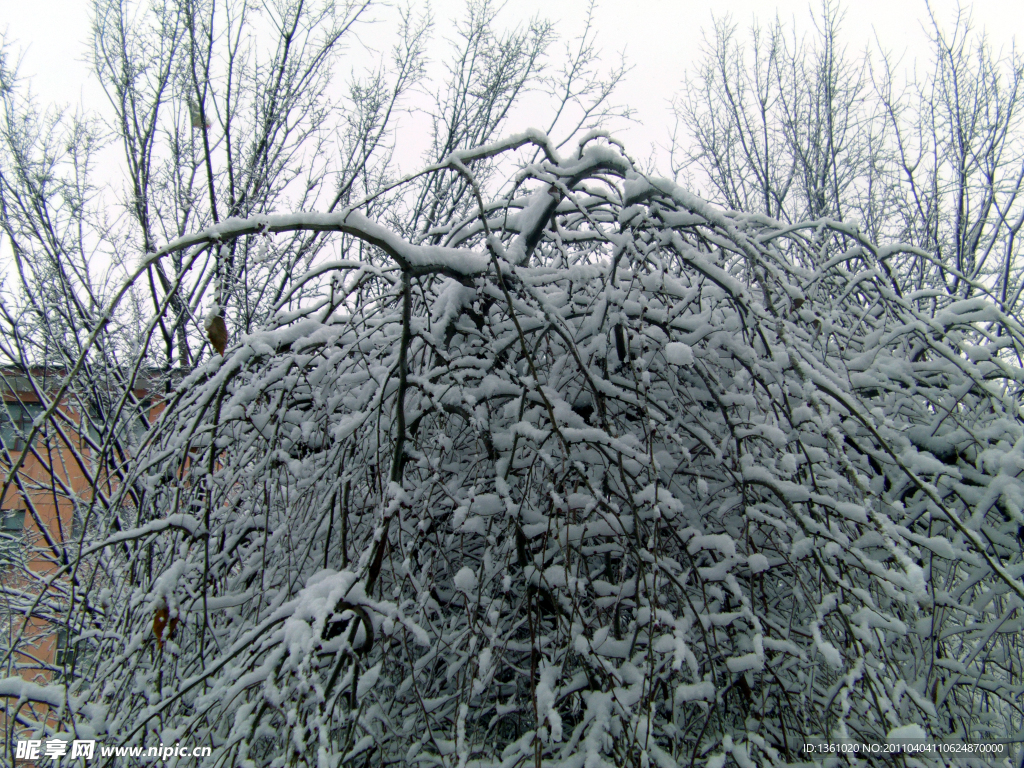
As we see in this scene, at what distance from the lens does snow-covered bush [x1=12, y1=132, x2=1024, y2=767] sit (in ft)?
3.68

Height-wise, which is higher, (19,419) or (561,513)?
(19,419)

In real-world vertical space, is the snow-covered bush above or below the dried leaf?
below

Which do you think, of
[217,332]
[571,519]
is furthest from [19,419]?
[571,519]

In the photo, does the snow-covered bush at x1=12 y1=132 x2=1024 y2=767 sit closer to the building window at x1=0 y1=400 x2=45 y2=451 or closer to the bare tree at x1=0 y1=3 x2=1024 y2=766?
the bare tree at x1=0 y1=3 x2=1024 y2=766

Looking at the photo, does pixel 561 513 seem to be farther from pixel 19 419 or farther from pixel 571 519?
pixel 19 419

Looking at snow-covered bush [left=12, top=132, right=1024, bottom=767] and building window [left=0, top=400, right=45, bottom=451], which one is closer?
snow-covered bush [left=12, top=132, right=1024, bottom=767]

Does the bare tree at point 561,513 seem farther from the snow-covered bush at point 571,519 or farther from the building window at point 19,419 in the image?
the building window at point 19,419

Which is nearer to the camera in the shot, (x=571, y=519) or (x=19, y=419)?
(x=571, y=519)

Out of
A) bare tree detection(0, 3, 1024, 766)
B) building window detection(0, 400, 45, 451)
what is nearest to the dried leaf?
bare tree detection(0, 3, 1024, 766)

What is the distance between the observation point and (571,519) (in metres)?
1.31

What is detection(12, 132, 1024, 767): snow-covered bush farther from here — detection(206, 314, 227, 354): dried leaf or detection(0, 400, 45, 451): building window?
detection(0, 400, 45, 451): building window

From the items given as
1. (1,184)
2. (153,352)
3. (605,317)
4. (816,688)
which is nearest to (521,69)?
(153,352)

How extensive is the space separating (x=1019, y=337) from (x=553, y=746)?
143 centimetres

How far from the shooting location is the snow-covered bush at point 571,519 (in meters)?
1.12
